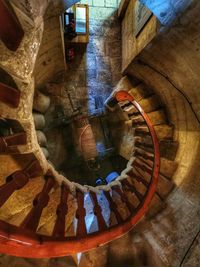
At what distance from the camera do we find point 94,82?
160 inches

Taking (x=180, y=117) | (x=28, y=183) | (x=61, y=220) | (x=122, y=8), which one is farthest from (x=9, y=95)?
(x=122, y=8)

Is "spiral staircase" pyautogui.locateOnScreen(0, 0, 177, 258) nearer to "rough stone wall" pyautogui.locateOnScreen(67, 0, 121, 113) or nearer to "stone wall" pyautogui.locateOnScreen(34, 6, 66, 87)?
"stone wall" pyautogui.locateOnScreen(34, 6, 66, 87)

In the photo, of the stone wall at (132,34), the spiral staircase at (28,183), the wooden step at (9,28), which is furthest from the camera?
the stone wall at (132,34)

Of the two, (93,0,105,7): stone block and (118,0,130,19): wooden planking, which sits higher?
(93,0,105,7): stone block

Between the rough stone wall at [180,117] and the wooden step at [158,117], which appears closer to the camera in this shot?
the rough stone wall at [180,117]

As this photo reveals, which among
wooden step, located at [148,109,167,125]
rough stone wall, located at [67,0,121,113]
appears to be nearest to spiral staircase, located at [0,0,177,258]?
wooden step, located at [148,109,167,125]

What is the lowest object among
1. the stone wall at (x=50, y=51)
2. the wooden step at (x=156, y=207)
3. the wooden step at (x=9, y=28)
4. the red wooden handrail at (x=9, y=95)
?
the wooden step at (x=156, y=207)

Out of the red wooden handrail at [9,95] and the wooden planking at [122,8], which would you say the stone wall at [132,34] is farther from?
the red wooden handrail at [9,95]

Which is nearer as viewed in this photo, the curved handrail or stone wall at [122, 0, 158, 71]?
the curved handrail

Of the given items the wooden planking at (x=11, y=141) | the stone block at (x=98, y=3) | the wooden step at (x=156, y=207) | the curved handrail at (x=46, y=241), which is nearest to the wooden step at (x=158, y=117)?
the wooden step at (x=156, y=207)

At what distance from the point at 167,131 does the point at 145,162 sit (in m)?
0.65

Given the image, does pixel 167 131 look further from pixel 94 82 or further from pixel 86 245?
pixel 86 245

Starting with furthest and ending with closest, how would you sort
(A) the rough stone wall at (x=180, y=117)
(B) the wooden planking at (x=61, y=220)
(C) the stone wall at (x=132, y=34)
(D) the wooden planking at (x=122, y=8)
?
(D) the wooden planking at (x=122, y=8)
(C) the stone wall at (x=132, y=34)
(A) the rough stone wall at (x=180, y=117)
(B) the wooden planking at (x=61, y=220)

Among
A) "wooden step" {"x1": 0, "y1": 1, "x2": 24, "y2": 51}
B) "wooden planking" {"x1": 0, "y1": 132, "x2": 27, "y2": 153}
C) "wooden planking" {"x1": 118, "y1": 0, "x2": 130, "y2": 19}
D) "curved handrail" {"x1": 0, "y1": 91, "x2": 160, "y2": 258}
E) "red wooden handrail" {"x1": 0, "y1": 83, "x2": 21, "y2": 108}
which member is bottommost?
"curved handrail" {"x1": 0, "y1": 91, "x2": 160, "y2": 258}
